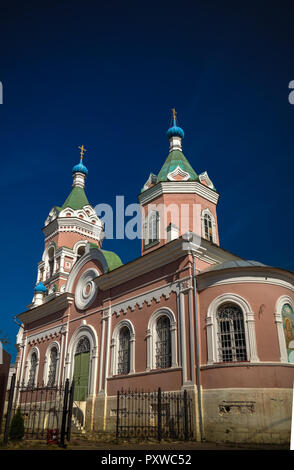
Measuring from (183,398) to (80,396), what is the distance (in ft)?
24.2

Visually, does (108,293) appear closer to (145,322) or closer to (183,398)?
(145,322)

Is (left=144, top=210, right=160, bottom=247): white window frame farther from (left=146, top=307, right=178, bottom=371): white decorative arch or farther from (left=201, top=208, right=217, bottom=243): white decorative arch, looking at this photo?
(left=146, top=307, right=178, bottom=371): white decorative arch

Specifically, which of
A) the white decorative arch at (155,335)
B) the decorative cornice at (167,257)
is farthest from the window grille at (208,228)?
the white decorative arch at (155,335)

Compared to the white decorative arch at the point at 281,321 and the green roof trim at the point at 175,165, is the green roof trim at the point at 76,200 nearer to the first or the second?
the green roof trim at the point at 175,165

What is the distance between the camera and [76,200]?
29156mm

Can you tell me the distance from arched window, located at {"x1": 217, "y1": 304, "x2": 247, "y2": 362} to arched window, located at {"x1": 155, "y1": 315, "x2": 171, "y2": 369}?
2.32 meters

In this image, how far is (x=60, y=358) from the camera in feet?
68.8

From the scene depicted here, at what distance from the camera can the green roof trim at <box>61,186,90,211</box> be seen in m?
28.7

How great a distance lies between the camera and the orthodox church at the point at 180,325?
12.2m

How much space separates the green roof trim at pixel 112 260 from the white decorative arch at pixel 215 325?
6.64 meters

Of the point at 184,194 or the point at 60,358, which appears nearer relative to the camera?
the point at 184,194

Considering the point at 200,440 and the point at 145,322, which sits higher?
the point at 145,322
